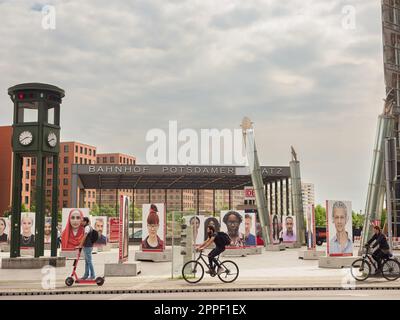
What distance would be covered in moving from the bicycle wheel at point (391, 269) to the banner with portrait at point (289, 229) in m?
30.4

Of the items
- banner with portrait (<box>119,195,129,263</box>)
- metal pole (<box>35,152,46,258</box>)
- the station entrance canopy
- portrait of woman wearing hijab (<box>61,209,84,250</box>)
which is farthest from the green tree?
banner with portrait (<box>119,195,129,263</box>)

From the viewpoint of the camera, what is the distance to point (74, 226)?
31.7 meters

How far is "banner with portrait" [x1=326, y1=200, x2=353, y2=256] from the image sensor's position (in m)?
24.8

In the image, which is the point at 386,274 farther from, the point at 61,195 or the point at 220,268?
the point at 61,195

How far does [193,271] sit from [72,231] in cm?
1631

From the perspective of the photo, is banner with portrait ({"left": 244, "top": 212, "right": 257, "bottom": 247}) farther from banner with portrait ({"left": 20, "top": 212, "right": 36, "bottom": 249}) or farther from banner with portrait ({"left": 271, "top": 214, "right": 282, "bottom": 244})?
banner with portrait ({"left": 20, "top": 212, "right": 36, "bottom": 249})

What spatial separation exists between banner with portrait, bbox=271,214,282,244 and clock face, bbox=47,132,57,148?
79.2 ft

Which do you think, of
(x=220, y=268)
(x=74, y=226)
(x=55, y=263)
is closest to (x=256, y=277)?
(x=220, y=268)

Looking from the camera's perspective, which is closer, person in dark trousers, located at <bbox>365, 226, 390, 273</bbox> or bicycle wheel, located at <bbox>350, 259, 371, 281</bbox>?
person in dark trousers, located at <bbox>365, 226, 390, 273</bbox>

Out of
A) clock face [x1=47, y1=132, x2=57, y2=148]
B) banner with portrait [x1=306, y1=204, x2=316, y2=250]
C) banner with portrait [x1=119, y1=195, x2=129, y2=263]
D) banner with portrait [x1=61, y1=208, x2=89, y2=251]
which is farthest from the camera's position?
banner with portrait [x1=61, y1=208, x2=89, y2=251]

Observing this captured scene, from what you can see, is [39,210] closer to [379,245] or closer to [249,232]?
[379,245]

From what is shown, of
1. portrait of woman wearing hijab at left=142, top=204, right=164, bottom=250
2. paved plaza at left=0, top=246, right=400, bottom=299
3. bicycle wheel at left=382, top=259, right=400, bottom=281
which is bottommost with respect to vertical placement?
paved plaza at left=0, top=246, right=400, bottom=299

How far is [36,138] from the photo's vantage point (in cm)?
2395

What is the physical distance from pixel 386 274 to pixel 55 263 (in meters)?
13.4
